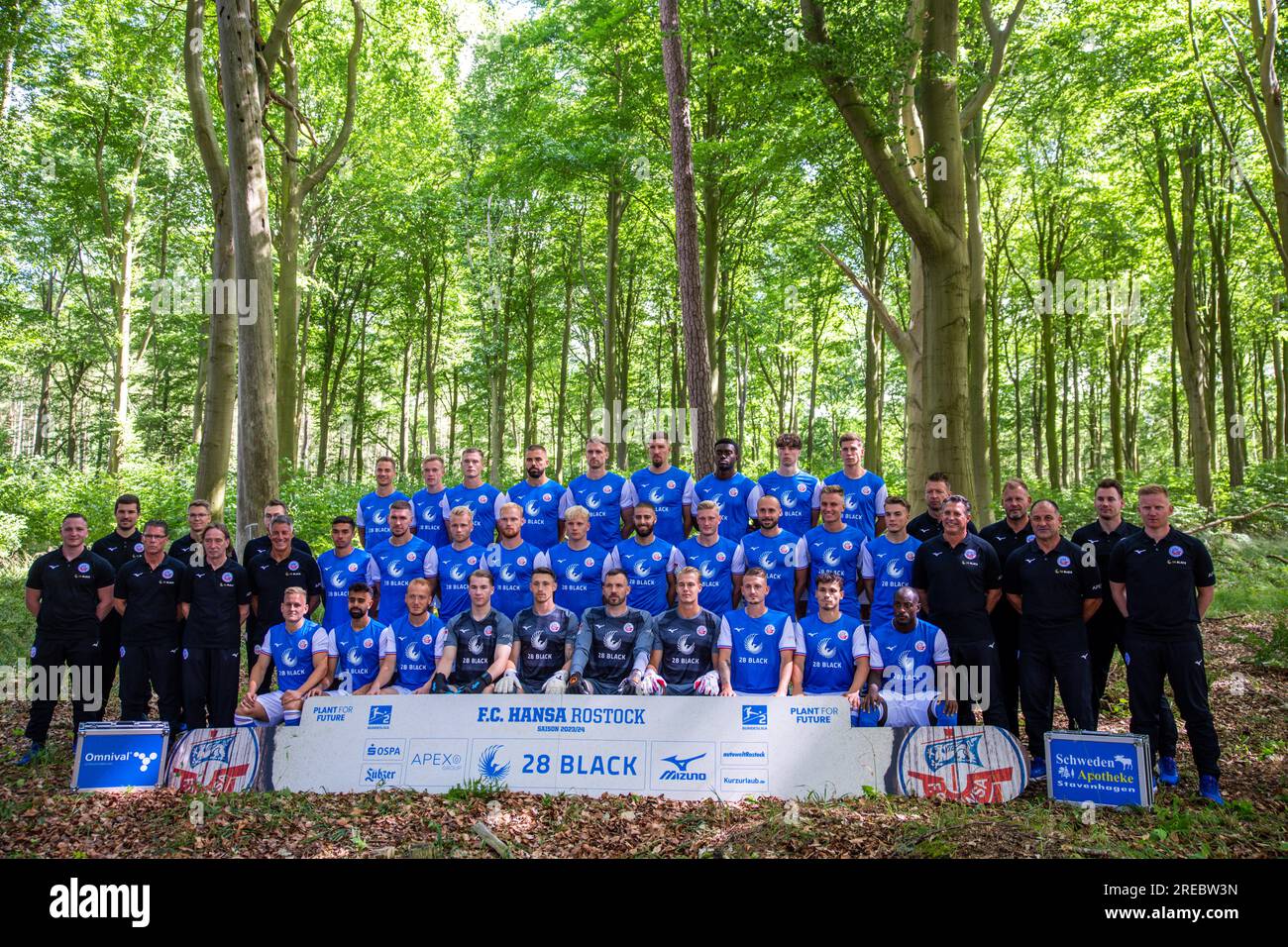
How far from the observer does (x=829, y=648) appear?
6.93m

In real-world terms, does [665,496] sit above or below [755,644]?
above

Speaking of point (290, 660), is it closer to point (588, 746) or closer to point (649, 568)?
point (588, 746)

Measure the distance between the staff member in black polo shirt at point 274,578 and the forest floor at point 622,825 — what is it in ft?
5.82

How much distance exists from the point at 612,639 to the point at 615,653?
12 cm

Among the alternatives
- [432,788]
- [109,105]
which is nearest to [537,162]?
[109,105]

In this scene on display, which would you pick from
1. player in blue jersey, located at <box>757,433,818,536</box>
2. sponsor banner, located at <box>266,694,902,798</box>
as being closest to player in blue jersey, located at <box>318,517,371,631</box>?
sponsor banner, located at <box>266,694,902,798</box>

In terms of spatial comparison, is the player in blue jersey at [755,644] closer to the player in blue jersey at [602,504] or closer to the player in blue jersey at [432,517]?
the player in blue jersey at [602,504]

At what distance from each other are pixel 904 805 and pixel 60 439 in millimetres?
52432

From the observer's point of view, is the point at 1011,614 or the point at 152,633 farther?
the point at 152,633

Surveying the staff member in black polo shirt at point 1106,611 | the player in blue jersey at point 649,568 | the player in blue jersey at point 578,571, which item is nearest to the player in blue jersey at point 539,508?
the player in blue jersey at point 578,571

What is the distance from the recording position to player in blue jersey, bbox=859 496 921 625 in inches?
287

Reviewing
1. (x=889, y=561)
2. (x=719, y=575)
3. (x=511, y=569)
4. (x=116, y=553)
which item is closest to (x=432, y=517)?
(x=511, y=569)

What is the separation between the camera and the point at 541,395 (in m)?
43.7
